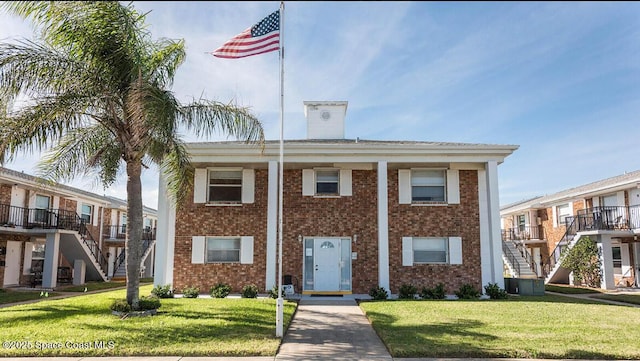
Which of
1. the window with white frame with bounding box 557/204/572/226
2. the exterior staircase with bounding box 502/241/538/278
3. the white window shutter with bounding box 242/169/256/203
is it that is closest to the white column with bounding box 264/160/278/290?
the white window shutter with bounding box 242/169/256/203

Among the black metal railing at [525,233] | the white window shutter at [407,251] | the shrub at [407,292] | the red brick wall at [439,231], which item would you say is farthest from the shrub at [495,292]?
the black metal railing at [525,233]

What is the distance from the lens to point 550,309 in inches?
491

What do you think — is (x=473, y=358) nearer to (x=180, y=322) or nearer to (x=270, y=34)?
(x=180, y=322)

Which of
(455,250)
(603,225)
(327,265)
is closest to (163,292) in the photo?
(327,265)

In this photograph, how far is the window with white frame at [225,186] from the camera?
17172 millimetres

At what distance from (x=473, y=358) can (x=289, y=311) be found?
18.7 ft

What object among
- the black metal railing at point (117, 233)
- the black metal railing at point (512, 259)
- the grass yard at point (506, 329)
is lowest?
the grass yard at point (506, 329)

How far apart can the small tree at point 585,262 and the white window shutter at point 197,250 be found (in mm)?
17730

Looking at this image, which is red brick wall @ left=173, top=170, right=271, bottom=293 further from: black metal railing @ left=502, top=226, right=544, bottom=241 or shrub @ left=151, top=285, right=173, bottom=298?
A: black metal railing @ left=502, top=226, right=544, bottom=241

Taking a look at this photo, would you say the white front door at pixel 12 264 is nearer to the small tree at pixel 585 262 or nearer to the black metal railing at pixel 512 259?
the black metal railing at pixel 512 259

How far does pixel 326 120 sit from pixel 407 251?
7562mm

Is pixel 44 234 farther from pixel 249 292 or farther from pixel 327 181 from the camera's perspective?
pixel 327 181

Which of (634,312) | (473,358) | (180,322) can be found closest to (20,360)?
(180,322)

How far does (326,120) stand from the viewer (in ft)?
68.4
